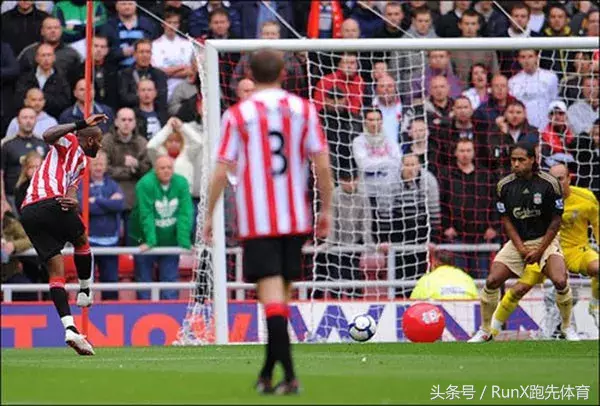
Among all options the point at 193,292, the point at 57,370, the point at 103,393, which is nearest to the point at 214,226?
the point at 193,292

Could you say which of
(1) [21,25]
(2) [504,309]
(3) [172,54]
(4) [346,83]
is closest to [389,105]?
(4) [346,83]

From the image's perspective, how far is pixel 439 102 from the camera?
20.2 metres

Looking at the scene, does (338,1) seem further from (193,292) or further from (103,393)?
(103,393)

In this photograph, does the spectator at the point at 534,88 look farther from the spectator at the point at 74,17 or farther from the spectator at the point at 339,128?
the spectator at the point at 74,17

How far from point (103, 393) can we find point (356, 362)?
3585 mm

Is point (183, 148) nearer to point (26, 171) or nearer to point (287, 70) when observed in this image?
point (287, 70)

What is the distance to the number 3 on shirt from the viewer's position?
930 centimetres

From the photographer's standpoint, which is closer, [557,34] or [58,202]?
[58,202]

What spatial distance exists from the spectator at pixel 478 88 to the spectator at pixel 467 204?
0.78 metres

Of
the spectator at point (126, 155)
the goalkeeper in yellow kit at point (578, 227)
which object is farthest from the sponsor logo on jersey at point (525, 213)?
the spectator at point (126, 155)

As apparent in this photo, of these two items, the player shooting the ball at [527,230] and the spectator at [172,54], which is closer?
the player shooting the ball at [527,230]

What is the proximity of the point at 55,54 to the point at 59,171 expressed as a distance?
6215 millimetres

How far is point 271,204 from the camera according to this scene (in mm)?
9305

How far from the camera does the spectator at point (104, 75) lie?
20234mm
